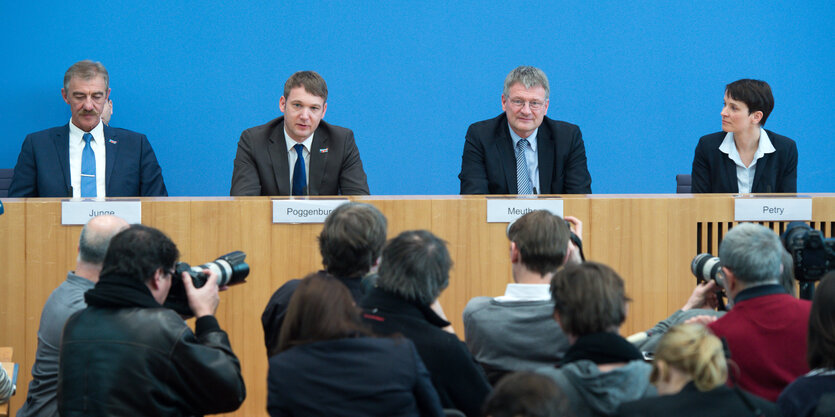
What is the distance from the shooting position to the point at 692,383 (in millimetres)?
1801

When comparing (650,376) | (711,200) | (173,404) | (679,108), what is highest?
(679,108)

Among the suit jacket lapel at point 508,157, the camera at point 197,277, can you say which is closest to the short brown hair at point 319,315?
the camera at point 197,277

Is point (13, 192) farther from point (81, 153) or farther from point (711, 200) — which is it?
point (711, 200)

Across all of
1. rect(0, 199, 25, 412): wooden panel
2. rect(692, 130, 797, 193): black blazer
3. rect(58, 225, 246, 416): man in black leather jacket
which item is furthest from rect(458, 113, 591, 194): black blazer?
rect(58, 225, 246, 416): man in black leather jacket

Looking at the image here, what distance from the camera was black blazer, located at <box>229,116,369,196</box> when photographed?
4.03 metres

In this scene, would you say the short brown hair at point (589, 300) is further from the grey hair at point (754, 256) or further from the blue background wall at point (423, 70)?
the blue background wall at point (423, 70)

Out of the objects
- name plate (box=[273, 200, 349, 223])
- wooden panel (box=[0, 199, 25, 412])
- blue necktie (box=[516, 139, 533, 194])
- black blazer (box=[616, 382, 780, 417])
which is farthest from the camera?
blue necktie (box=[516, 139, 533, 194])

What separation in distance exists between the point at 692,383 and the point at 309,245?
1.88 metres

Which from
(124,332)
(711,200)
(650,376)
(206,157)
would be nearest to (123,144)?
(206,157)

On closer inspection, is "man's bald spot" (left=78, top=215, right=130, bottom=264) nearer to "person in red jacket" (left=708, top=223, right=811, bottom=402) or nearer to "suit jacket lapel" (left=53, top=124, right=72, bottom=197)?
"person in red jacket" (left=708, top=223, right=811, bottom=402)

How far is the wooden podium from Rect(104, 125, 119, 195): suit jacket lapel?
0.86 m

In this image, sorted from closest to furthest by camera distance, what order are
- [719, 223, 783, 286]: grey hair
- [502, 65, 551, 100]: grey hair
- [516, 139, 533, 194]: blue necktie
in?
1. [719, 223, 783, 286]: grey hair
2. [502, 65, 551, 100]: grey hair
3. [516, 139, 533, 194]: blue necktie

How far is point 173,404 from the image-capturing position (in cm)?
226

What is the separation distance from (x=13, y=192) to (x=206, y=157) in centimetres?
184
